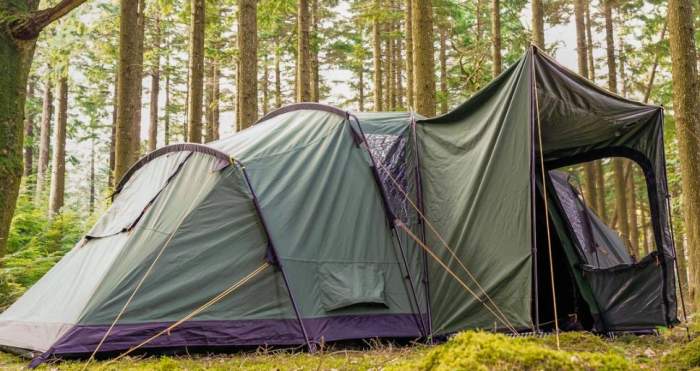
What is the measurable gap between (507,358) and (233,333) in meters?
3.03

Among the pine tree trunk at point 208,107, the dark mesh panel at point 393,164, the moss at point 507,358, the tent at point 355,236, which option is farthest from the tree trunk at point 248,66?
the pine tree trunk at point 208,107

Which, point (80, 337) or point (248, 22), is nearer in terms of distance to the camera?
point (80, 337)

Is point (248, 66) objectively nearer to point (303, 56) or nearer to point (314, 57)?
point (303, 56)

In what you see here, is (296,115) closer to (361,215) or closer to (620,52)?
(361,215)

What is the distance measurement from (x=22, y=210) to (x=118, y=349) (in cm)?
758

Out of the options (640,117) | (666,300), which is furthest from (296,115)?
(666,300)

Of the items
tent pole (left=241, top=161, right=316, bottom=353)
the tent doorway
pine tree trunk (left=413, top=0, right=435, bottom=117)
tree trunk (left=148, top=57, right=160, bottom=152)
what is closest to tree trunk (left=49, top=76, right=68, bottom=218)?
tree trunk (left=148, top=57, right=160, bottom=152)

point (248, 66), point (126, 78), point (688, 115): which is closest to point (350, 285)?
point (688, 115)

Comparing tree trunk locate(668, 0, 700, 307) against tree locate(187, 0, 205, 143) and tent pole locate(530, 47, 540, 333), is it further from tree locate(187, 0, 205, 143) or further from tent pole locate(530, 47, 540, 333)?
tree locate(187, 0, 205, 143)

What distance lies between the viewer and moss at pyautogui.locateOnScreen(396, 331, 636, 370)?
7.16 ft

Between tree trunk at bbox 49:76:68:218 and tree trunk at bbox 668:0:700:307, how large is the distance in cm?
1460

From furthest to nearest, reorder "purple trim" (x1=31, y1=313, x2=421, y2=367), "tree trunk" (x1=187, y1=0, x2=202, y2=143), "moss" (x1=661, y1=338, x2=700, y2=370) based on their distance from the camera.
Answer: "tree trunk" (x1=187, y1=0, x2=202, y2=143) → "purple trim" (x1=31, y1=313, x2=421, y2=367) → "moss" (x1=661, y1=338, x2=700, y2=370)

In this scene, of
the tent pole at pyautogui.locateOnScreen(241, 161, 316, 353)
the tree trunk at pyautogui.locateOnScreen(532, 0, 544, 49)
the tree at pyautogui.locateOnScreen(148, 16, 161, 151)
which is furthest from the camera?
the tree at pyautogui.locateOnScreen(148, 16, 161, 151)

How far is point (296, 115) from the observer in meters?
6.24
